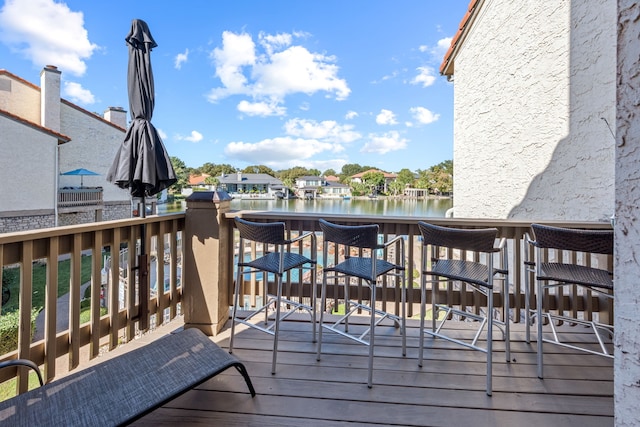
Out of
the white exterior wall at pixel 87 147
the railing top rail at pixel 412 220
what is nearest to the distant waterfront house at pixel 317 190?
the white exterior wall at pixel 87 147

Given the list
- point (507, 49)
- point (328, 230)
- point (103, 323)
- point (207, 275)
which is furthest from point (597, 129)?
point (103, 323)

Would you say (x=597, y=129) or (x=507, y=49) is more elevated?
(x=507, y=49)

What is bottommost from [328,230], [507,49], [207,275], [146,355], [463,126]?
[146,355]

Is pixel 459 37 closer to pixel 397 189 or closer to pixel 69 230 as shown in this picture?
pixel 69 230

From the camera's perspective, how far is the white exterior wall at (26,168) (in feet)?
38.5

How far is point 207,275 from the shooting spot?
267 cm

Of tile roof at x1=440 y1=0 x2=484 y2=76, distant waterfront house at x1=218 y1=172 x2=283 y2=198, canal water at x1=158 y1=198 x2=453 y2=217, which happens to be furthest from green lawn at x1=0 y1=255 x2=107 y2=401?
distant waterfront house at x1=218 y1=172 x2=283 y2=198

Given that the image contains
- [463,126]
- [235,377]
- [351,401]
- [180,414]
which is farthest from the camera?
[463,126]

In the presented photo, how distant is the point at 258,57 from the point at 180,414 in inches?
1019

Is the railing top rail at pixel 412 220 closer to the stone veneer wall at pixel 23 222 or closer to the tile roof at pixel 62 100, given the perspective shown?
the stone veneer wall at pixel 23 222

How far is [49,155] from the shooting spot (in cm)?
1293

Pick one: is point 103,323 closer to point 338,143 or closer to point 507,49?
point 507,49

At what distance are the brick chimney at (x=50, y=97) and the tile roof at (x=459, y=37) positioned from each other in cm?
1814

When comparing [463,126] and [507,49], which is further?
[463,126]
